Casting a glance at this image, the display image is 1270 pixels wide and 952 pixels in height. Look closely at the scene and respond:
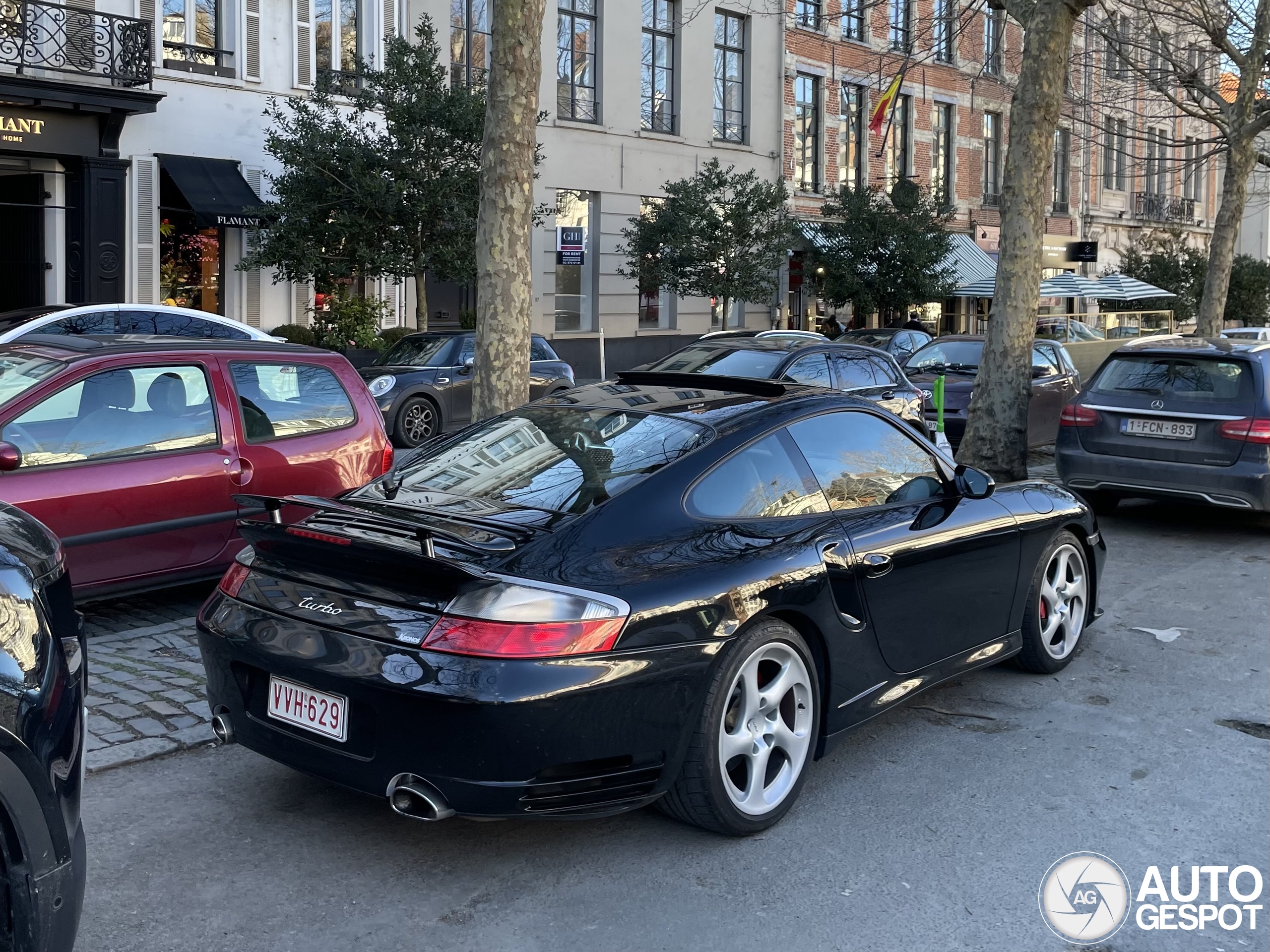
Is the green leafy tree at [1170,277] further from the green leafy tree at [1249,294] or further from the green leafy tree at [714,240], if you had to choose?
the green leafy tree at [714,240]

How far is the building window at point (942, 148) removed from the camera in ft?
127

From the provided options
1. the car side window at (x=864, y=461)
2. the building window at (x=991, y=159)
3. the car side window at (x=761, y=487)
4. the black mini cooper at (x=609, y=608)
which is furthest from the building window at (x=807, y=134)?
the car side window at (x=761, y=487)

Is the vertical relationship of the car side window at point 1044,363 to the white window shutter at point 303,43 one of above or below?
below

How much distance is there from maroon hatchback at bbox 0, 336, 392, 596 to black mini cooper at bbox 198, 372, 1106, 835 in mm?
2227

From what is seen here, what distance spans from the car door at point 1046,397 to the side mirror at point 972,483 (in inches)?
416

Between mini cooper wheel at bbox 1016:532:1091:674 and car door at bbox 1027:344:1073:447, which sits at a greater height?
car door at bbox 1027:344:1073:447

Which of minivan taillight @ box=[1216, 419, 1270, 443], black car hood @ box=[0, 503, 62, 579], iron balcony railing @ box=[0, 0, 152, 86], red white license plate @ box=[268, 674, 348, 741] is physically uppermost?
iron balcony railing @ box=[0, 0, 152, 86]

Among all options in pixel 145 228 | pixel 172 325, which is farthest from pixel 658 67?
pixel 172 325

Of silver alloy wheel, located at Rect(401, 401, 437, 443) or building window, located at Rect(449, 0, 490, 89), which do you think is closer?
silver alloy wheel, located at Rect(401, 401, 437, 443)

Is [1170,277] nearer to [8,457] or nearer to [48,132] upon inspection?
[48,132]

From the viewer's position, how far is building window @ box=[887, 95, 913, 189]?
37219 millimetres

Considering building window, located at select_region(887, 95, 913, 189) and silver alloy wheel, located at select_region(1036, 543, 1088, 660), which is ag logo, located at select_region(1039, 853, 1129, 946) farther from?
building window, located at select_region(887, 95, 913, 189)

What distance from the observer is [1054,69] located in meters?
13.0

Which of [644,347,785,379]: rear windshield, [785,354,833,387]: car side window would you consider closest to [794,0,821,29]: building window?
[644,347,785,379]: rear windshield
